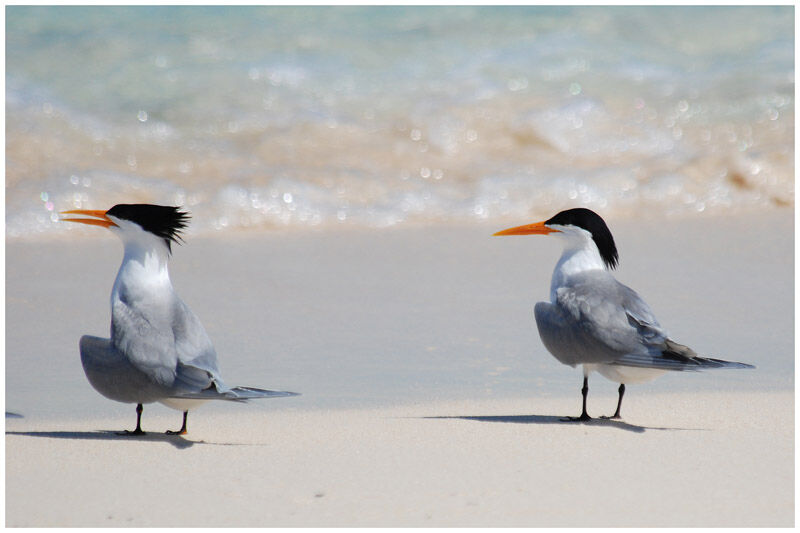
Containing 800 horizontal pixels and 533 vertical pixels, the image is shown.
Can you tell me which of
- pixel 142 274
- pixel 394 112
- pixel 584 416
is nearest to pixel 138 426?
pixel 142 274

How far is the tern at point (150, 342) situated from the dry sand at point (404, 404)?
0.18 metres

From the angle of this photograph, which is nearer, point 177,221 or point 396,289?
point 177,221

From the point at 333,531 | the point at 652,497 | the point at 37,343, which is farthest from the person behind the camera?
the point at 37,343

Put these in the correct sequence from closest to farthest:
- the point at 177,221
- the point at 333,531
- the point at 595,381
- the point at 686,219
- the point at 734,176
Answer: the point at 333,531 → the point at 177,221 → the point at 595,381 → the point at 686,219 → the point at 734,176

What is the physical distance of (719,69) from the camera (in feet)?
34.9

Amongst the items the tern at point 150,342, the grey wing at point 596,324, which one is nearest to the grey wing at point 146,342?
the tern at point 150,342

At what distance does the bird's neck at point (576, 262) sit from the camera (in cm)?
404

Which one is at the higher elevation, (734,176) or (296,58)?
(296,58)

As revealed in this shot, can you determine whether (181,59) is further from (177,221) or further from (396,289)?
(177,221)

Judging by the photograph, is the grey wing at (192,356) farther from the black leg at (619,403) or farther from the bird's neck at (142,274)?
the black leg at (619,403)

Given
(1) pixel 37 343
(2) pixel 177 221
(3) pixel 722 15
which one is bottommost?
(1) pixel 37 343

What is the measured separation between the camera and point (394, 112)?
952cm

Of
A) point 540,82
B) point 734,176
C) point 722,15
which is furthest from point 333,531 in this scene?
point 722,15

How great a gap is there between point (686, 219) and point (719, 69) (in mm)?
3905
